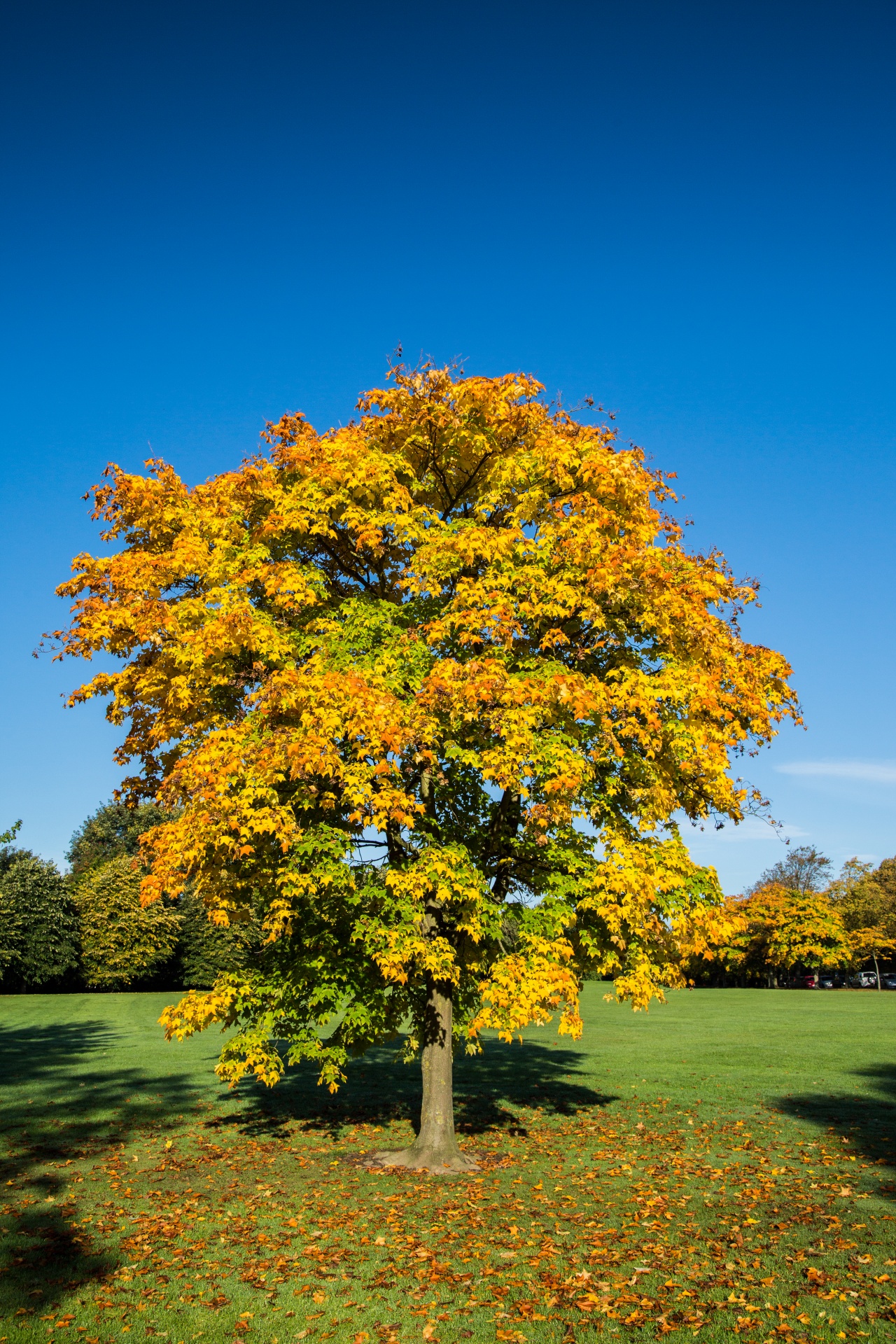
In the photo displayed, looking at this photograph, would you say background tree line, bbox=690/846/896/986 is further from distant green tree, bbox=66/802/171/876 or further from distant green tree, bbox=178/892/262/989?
distant green tree, bbox=66/802/171/876

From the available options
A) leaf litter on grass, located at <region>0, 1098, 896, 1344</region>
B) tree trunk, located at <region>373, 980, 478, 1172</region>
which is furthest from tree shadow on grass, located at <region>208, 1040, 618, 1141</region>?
leaf litter on grass, located at <region>0, 1098, 896, 1344</region>

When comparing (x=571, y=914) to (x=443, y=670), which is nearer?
(x=443, y=670)

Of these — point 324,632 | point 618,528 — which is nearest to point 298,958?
point 324,632

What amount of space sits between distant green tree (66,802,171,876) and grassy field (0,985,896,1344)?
51.1 meters

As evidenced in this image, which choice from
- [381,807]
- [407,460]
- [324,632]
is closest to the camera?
[381,807]

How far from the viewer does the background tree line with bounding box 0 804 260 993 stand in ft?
152

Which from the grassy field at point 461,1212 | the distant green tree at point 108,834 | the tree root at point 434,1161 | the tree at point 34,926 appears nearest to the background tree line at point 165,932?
the tree at point 34,926

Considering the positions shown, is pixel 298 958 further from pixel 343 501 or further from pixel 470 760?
pixel 343 501

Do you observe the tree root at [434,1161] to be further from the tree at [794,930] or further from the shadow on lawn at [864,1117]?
the tree at [794,930]

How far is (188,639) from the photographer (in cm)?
1078

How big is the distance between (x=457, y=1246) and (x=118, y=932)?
4575 cm

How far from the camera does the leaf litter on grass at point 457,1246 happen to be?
22.9 feet

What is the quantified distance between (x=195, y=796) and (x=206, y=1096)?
40.5ft

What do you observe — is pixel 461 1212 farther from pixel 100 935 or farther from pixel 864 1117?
pixel 100 935
